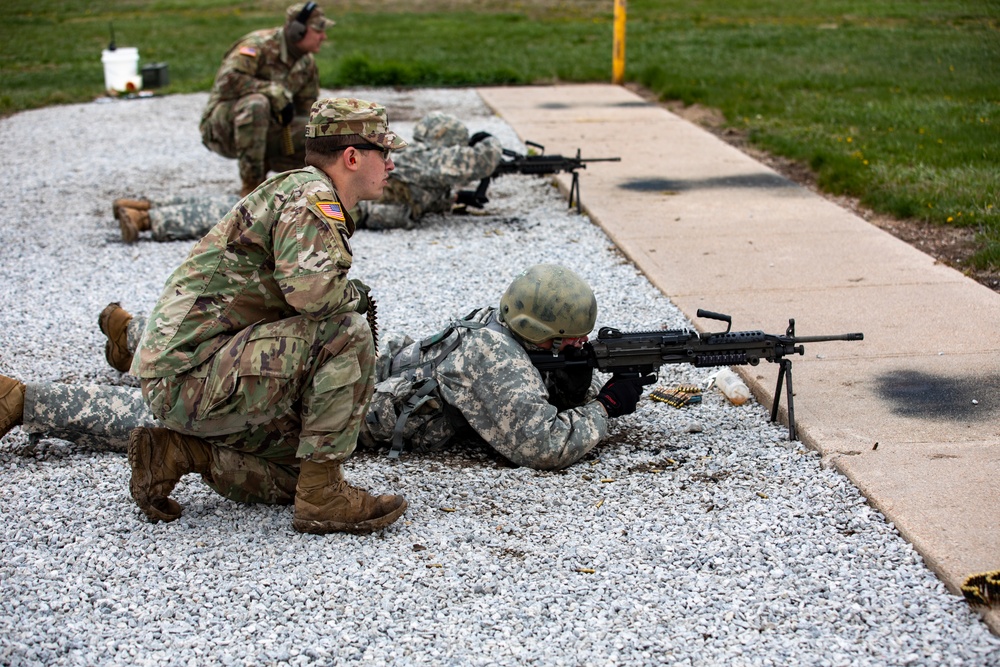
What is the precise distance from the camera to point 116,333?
5.25 m

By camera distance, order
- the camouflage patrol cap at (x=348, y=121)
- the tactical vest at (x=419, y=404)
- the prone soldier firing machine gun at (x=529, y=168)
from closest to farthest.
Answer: the camouflage patrol cap at (x=348, y=121) < the tactical vest at (x=419, y=404) < the prone soldier firing machine gun at (x=529, y=168)

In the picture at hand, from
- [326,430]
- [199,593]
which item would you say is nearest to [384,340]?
[326,430]

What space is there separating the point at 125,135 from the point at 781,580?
10822 mm

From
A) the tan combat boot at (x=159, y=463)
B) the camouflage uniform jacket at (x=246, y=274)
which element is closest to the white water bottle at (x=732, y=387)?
the camouflage uniform jacket at (x=246, y=274)

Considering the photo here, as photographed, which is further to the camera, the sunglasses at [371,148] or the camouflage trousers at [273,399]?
the sunglasses at [371,148]

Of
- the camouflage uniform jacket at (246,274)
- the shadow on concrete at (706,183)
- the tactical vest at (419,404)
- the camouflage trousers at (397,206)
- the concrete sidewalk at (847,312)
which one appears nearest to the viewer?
the camouflage uniform jacket at (246,274)

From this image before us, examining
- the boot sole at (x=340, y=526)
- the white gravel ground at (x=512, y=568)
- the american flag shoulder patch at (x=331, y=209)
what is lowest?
the white gravel ground at (x=512, y=568)

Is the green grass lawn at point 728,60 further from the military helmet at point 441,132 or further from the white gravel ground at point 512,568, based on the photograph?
the white gravel ground at point 512,568

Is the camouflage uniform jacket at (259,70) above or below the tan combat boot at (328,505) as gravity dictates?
above

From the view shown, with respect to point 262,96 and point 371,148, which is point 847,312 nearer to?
point 371,148

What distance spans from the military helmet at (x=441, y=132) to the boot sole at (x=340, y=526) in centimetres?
478

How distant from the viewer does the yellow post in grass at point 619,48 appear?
14578 mm

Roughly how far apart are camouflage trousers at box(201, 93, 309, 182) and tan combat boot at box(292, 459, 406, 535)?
16.7 feet

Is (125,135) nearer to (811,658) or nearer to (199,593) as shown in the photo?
(199,593)
